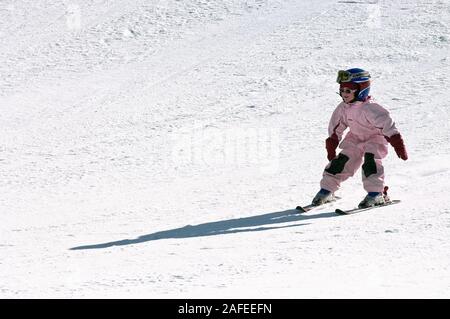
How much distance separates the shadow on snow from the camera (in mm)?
6662

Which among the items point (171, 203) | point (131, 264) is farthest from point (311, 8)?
point (131, 264)

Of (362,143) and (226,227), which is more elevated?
(362,143)

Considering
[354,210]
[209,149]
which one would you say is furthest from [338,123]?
[209,149]

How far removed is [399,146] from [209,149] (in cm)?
275

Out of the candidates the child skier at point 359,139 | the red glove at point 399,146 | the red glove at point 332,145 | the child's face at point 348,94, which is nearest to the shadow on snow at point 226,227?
the child skier at point 359,139

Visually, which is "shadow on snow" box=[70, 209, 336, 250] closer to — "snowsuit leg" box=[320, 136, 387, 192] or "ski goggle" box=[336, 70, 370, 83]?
"snowsuit leg" box=[320, 136, 387, 192]

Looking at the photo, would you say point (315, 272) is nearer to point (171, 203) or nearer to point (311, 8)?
point (171, 203)

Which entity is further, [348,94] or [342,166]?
[342,166]

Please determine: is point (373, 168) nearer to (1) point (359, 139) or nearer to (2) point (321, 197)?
(1) point (359, 139)

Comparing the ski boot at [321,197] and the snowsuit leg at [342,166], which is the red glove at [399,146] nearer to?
the snowsuit leg at [342,166]

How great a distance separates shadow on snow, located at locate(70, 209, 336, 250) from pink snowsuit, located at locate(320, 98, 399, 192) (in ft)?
1.45

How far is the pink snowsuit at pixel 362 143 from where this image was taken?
23.9 feet

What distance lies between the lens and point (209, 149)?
30.9 feet

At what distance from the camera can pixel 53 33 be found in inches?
514
